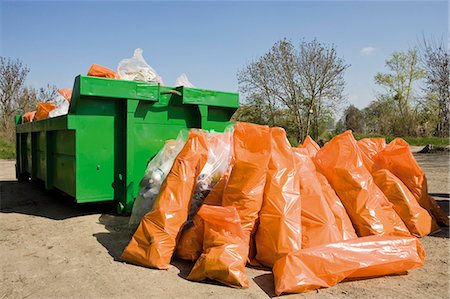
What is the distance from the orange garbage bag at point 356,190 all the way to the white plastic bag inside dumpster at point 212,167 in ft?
2.93

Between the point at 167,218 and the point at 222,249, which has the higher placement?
the point at 167,218

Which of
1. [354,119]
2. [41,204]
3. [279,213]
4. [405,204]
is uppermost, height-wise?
[354,119]

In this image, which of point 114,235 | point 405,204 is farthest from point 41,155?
point 405,204

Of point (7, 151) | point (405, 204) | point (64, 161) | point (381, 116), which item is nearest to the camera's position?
point (405, 204)

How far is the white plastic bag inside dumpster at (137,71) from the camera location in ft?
13.9

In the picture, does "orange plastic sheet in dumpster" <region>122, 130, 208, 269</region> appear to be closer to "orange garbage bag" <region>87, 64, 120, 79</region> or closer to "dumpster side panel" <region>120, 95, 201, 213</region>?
"dumpster side panel" <region>120, 95, 201, 213</region>

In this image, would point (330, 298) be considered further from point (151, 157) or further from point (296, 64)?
point (296, 64)

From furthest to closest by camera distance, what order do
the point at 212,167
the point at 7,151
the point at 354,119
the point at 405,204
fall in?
the point at 354,119, the point at 7,151, the point at 405,204, the point at 212,167

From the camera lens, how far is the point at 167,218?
278 cm

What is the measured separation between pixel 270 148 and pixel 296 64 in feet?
54.4

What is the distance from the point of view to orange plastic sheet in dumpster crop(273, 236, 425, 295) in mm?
2316

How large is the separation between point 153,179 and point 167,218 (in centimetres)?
75

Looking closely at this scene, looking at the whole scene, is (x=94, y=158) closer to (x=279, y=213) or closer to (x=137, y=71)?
(x=137, y=71)

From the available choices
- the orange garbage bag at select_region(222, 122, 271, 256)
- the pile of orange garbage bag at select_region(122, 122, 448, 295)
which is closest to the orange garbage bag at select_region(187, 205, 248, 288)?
the pile of orange garbage bag at select_region(122, 122, 448, 295)
